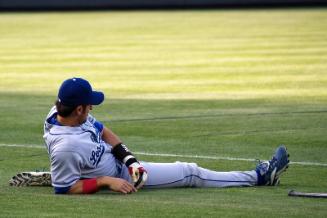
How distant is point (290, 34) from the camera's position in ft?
101

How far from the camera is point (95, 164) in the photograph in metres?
8.55

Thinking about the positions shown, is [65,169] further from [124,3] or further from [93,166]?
[124,3]

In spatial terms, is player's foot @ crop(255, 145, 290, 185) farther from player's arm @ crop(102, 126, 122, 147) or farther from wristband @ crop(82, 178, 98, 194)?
wristband @ crop(82, 178, 98, 194)

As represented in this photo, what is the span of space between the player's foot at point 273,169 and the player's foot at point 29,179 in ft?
5.38

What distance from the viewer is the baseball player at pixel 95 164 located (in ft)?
27.6

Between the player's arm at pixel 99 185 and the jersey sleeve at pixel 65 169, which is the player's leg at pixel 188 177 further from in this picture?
the jersey sleeve at pixel 65 169

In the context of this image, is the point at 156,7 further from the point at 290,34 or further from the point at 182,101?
the point at 182,101

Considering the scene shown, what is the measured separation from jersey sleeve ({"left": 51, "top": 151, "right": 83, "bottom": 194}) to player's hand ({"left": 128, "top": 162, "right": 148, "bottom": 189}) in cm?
39

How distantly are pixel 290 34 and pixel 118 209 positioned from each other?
77.2 feet

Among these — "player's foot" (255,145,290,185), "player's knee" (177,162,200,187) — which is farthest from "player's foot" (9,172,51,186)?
"player's foot" (255,145,290,185)

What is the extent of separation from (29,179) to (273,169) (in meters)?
1.88

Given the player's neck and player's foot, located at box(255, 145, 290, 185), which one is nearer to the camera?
the player's neck

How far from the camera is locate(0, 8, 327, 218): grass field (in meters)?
8.04

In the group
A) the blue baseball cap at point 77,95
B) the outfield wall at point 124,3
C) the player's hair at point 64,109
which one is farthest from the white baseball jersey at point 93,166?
the outfield wall at point 124,3
